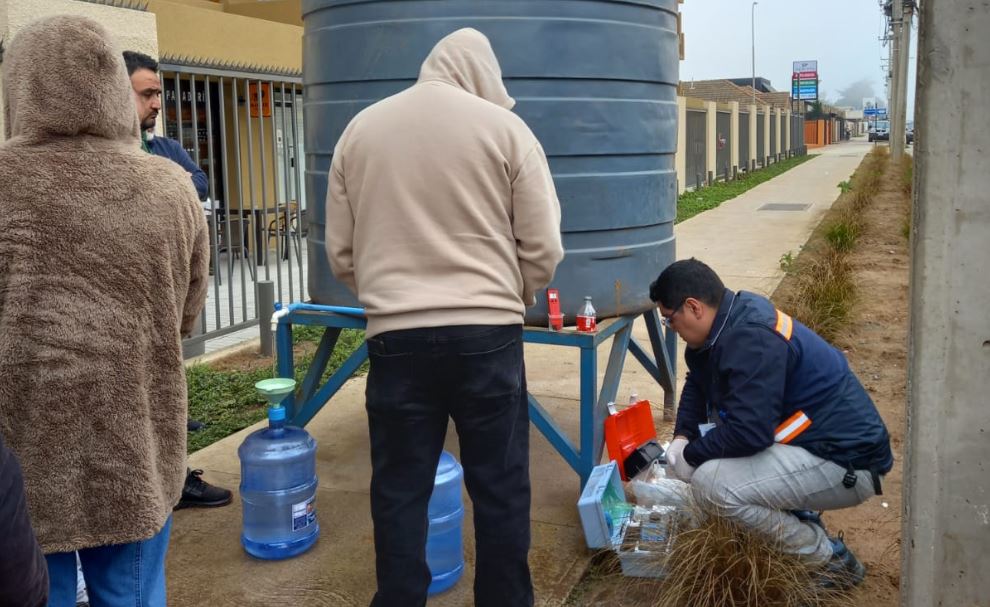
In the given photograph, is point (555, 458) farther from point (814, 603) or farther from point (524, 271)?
point (524, 271)

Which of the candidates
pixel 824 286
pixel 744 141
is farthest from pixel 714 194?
pixel 824 286

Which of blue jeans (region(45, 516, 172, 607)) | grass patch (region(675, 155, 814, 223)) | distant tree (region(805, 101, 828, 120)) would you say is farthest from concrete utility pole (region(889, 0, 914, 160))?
distant tree (region(805, 101, 828, 120))

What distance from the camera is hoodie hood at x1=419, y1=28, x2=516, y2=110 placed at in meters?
2.69

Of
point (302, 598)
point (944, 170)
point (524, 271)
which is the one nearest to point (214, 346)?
point (302, 598)

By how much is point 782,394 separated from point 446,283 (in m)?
1.27

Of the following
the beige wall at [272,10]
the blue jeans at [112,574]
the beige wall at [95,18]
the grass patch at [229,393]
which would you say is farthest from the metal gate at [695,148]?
the blue jeans at [112,574]

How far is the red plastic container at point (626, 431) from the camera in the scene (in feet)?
13.2

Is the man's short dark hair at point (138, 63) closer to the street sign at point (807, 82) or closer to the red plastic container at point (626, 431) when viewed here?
the red plastic container at point (626, 431)

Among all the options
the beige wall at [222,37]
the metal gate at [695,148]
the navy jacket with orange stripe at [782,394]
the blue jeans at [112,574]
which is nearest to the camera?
the blue jeans at [112,574]

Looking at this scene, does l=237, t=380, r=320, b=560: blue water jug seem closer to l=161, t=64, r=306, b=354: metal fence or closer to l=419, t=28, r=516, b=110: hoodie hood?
l=419, t=28, r=516, b=110: hoodie hood

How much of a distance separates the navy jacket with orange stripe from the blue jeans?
1.81m

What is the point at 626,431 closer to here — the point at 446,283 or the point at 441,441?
the point at 441,441

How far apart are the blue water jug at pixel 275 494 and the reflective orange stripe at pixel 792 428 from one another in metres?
1.70

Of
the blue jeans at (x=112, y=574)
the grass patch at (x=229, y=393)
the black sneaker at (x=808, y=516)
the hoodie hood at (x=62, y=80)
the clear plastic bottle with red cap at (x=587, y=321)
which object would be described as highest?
the hoodie hood at (x=62, y=80)
